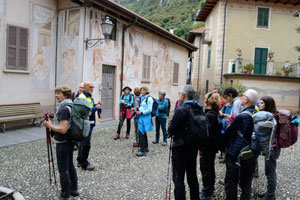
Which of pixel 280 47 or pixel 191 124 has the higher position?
pixel 280 47

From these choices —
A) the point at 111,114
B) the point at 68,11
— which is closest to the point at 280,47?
the point at 111,114

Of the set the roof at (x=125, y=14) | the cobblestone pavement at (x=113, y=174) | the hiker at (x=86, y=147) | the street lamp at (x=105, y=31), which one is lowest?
the cobblestone pavement at (x=113, y=174)

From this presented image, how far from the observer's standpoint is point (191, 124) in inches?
133

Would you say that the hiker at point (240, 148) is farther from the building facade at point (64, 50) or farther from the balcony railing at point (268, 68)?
the balcony railing at point (268, 68)

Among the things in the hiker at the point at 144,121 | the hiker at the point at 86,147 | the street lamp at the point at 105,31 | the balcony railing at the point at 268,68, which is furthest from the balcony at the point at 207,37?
the hiker at the point at 86,147

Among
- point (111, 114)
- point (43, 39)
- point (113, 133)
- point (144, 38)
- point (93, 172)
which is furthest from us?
point (144, 38)

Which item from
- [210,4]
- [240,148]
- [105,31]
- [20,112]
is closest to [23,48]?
[20,112]

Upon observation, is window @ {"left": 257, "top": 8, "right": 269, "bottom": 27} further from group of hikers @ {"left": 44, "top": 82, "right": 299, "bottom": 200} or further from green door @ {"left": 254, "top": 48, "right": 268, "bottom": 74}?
group of hikers @ {"left": 44, "top": 82, "right": 299, "bottom": 200}

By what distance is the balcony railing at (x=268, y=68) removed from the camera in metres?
18.3

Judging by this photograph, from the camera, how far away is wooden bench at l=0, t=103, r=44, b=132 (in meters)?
8.52

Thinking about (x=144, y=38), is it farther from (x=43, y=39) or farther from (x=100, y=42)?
(x=43, y=39)

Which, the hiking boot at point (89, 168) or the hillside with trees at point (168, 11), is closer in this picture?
the hiking boot at point (89, 168)

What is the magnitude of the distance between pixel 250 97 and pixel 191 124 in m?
0.89

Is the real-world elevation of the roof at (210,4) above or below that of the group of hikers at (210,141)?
above
